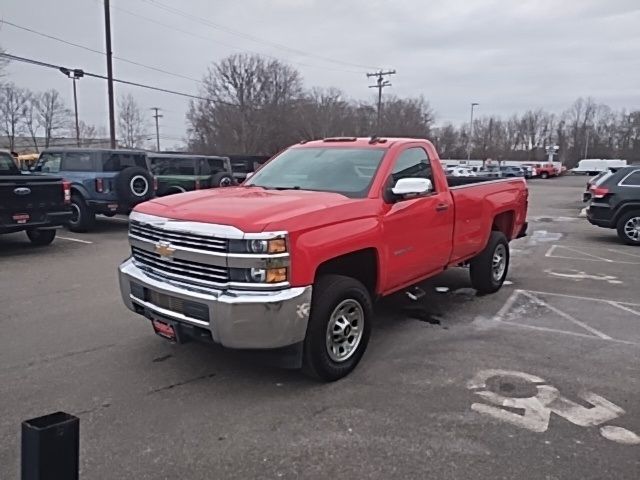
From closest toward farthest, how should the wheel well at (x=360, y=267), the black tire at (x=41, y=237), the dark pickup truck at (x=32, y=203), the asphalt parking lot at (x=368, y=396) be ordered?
the asphalt parking lot at (x=368, y=396)
the wheel well at (x=360, y=267)
the dark pickup truck at (x=32, y=203)
the black tire at (x=41, y=237)

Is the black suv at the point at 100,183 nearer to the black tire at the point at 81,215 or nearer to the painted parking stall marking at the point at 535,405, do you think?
the black tire at the point at 81,215

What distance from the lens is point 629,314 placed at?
6.22 m

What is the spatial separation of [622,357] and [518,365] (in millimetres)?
1065

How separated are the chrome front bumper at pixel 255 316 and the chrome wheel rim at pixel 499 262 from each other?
406cm

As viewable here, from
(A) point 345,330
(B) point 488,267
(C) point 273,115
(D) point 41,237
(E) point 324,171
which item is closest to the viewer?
(A) point 345,330

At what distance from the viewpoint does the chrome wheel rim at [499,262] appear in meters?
7.01

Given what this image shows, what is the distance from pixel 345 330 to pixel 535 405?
152cm

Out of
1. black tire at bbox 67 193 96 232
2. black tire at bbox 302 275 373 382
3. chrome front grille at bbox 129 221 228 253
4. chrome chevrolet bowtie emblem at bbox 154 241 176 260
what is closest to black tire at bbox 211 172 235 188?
black tire at bbox 67 193 96 232

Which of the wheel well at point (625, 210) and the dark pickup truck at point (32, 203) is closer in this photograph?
the dark pickup truck at point (32, 203)

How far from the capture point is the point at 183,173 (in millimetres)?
16109

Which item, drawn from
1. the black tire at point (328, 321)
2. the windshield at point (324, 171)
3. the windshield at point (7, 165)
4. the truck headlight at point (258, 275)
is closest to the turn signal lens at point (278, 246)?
the truck headlight at point (258, 275)

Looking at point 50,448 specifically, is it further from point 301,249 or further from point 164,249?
point 164,249

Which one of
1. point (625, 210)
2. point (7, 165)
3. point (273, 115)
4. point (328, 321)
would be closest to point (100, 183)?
point (7, 165)

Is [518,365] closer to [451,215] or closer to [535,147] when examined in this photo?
[451,215]
